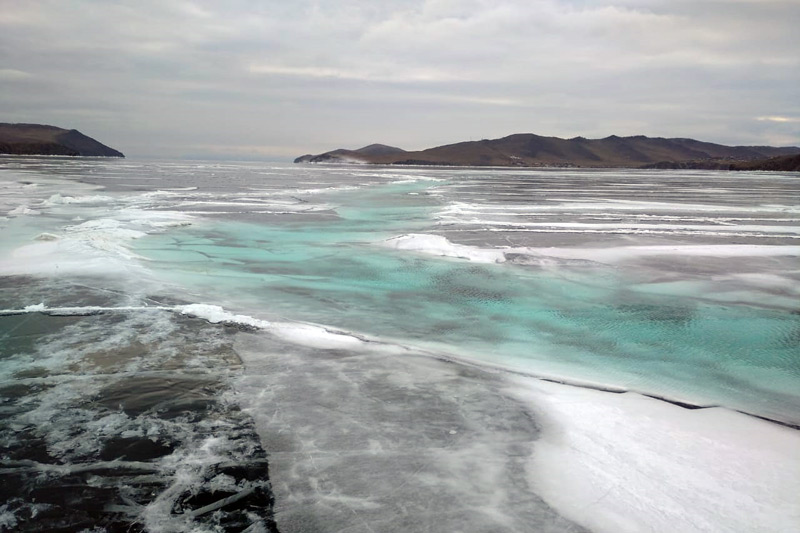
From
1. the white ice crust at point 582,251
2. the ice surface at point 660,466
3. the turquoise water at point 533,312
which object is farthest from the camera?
the white ice crust at point 582,251

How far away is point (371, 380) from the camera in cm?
498

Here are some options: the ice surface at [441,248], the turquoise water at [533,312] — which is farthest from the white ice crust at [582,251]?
the turquoise water at [533,312]

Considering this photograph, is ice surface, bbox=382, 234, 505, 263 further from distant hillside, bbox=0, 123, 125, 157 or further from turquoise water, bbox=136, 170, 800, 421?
distant hillside, bbox=0, 123, 125, 157

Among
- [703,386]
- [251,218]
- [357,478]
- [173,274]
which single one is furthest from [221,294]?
[251,218]

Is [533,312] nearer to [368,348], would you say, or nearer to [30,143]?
[368,348]

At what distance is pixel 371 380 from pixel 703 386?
2.87 meters

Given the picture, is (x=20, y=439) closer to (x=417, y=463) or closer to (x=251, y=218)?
(x=417, y=463)

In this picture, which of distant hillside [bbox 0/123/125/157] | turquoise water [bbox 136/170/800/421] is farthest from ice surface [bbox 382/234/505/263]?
distant hillside [bbox 0/123/125/157]

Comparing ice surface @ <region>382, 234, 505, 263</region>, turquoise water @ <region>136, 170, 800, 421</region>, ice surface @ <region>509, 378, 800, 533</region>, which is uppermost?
ice surface @ <region>382, 234, 505, 263</region>

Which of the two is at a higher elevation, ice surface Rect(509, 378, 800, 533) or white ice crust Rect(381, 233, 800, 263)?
white ice crust Rect(381, 233, 800, 263)

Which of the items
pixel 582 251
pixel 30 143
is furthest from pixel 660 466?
pixel 30 143

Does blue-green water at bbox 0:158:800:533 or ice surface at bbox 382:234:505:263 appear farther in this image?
ice surface at bbox 382:234:505:263

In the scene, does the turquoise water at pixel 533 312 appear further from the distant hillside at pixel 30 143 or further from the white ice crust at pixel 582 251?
the distant hillside at pixel 30 143

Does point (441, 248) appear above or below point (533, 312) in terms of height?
above
